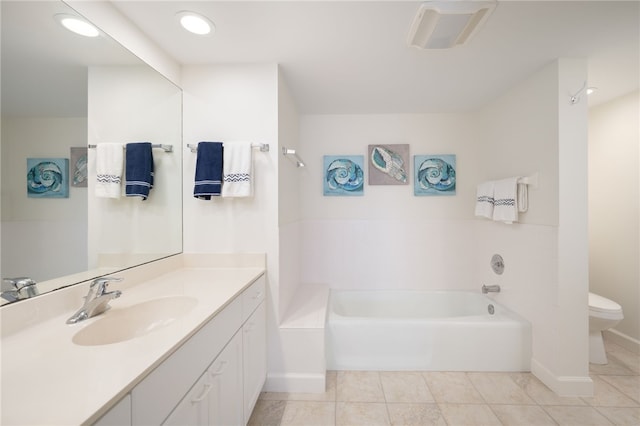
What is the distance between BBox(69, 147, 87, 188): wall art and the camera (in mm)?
1097

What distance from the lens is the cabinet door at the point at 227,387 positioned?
1.02 meters

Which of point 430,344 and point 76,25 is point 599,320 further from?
point 76,25

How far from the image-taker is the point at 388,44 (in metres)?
1.55

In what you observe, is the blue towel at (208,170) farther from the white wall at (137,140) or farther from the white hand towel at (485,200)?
the white hand towel at (485,200)

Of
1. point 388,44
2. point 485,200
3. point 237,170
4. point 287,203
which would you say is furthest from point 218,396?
point 485,200

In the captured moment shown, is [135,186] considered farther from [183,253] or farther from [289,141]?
[289,141]

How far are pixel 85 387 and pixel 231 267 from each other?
1.20 meters

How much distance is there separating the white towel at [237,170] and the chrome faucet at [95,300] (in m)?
0.81

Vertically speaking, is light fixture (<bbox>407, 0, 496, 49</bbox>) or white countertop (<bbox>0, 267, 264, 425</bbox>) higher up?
light fixture (<bbox>407, 0, 496, 49</bbox>)

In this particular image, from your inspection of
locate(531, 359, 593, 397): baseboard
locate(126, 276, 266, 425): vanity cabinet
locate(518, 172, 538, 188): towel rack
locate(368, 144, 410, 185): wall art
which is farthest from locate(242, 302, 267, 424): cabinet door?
locate(518, 172, 538, 188): towel rack

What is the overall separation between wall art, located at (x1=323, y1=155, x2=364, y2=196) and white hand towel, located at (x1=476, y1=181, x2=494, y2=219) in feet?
3.64

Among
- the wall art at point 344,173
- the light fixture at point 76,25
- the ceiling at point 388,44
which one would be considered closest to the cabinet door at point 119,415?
the light fixture at point 76,25

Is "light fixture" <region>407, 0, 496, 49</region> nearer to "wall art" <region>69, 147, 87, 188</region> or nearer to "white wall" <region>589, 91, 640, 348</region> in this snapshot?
"wall art" <region>69, 147, 87, 188</region>

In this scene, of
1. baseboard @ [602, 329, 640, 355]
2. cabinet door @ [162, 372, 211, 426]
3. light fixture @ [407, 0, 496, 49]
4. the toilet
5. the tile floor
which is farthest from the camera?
baseboard @ [602, 329, 640, 355]
